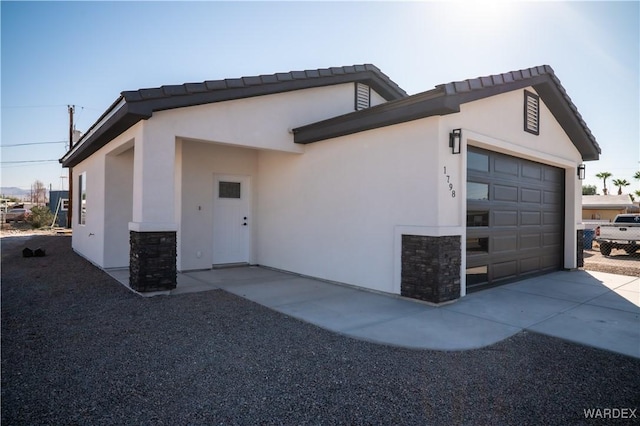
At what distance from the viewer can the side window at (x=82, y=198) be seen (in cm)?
1201

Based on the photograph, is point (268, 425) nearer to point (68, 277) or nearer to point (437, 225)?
point (437, 225)

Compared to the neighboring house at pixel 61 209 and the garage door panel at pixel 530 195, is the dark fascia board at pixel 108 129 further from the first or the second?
the neighboring house at pixel 61 209

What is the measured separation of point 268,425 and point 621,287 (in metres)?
8.63

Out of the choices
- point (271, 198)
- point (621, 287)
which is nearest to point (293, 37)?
point (271, 198)

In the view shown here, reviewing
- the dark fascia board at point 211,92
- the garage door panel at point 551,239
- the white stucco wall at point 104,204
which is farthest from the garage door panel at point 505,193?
the white stucco wall at point 104,204

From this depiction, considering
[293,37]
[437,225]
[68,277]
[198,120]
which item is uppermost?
[293,37]

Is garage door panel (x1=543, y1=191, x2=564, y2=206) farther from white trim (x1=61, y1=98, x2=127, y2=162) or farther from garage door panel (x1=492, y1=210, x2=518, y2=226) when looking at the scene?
white trim (x1=61, y1=98, x2=127, y2=162)

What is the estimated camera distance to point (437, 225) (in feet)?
20.3

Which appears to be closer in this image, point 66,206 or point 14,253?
point 14,253

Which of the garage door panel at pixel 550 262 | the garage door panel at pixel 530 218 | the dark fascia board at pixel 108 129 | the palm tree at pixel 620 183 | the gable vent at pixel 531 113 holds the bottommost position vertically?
the garage door panel at pixel 550 262

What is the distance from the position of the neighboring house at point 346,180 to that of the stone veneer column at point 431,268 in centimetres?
3

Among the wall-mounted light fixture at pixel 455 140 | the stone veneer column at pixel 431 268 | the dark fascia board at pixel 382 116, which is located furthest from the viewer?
the wall-mounted light fixture at pixel 455 140

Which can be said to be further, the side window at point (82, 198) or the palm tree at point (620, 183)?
the palm tree at point (620, 183)
